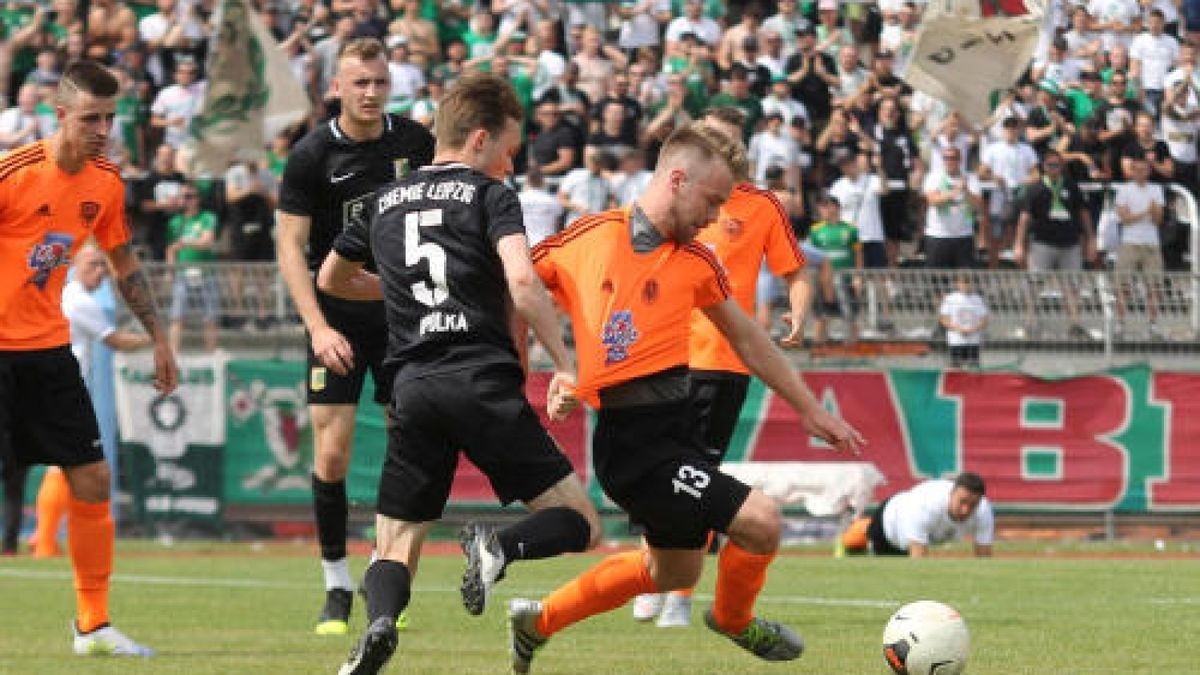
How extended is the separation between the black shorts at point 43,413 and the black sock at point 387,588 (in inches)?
111

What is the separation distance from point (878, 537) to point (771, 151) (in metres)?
6.60

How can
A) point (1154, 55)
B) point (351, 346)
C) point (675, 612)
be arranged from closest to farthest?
1. point (351, 346)
2. point (675, 612)
3. point (1154, 55)

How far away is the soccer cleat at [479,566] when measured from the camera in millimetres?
7918

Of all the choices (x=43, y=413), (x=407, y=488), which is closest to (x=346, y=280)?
(x=407, y=488)

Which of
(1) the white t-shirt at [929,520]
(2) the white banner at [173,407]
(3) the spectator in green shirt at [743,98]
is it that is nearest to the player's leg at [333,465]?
(1) the white t-shirt at [929,520]

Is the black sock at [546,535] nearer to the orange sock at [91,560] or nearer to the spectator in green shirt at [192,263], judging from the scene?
the orange sock at [91,560]

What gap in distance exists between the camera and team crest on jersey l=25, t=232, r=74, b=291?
35.6 ft

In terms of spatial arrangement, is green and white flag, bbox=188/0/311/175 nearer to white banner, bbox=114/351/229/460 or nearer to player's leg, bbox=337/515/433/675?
white banner, bbox=114/351/229/460

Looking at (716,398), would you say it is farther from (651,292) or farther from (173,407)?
(173,407)

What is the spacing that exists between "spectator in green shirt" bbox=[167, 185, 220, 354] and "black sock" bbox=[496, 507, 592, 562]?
14530 millimetres

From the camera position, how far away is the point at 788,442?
22125mm

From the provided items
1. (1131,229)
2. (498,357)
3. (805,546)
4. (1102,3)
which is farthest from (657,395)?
(1102,3)

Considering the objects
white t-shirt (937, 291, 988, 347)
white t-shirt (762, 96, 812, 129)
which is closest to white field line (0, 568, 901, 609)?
white t-shirt (937, 291, 988, 347)

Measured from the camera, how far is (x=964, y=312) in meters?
23.0
